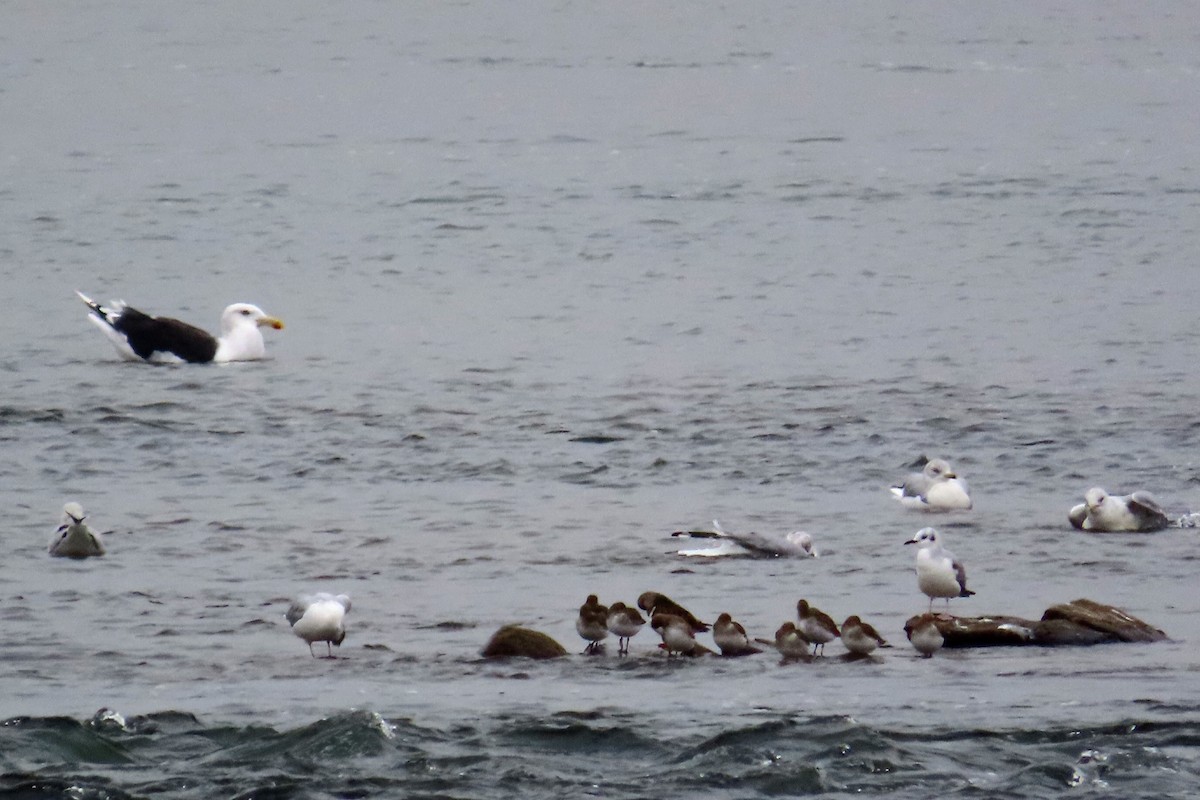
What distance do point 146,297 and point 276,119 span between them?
1491 cm

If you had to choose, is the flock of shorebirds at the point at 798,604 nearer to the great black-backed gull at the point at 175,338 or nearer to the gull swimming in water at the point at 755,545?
the gull swimming in water at the point at 755,545

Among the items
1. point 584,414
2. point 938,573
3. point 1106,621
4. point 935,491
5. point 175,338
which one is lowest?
point 1106,621

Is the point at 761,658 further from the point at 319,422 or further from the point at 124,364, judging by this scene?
the point at 124,364

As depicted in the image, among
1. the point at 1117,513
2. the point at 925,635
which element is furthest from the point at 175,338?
the point at 925,635

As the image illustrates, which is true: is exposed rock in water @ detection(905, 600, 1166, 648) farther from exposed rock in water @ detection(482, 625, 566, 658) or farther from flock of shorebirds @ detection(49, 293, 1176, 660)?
exposed rock in water @ detection(482, 625, 566, 658)

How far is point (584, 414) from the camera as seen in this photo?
1711 centimetres

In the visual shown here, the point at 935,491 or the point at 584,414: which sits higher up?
the point at 584,414

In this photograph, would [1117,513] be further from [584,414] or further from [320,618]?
[584,414]

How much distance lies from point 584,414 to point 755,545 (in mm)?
5014

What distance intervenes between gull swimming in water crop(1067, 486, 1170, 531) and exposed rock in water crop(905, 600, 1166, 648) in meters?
2.18

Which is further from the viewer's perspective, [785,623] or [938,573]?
[938,573]

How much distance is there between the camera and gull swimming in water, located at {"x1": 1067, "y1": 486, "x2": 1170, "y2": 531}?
12.6m

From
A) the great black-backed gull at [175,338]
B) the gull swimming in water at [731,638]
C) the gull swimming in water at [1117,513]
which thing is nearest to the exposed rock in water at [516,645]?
the gull swimming in water at [731,638]

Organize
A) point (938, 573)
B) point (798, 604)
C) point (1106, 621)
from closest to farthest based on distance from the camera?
point (1106, 621)
point (798, 604)
point (938, 573)
